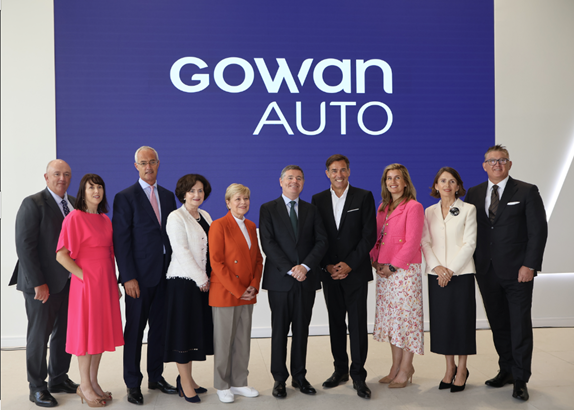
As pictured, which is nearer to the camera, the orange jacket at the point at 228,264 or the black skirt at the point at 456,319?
the orange jacket at the point at 228,264

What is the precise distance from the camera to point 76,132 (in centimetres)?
493

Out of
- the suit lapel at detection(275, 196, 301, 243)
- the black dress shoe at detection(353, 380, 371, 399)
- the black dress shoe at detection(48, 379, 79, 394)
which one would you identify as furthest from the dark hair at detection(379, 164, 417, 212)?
the black dress shoe at detection(48, 379, 79, 394)

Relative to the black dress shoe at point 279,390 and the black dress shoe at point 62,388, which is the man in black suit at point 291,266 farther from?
the black dress shoe at point 62,388

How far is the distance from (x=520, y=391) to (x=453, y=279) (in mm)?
950

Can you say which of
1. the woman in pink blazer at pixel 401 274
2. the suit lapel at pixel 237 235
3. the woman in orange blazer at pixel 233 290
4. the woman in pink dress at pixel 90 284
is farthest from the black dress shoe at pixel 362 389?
the woman in pink dress at pixel 90 284

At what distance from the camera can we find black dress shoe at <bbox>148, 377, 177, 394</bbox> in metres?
3.50

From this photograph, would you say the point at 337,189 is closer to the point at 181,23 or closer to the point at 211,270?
the point at 211,270

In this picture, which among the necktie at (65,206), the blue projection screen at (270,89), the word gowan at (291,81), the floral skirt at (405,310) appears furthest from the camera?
the word gowan at (291,81)

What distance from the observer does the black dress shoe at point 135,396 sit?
328cm

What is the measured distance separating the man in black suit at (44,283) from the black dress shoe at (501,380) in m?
3.34

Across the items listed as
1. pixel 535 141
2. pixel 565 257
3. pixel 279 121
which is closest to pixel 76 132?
pixel 279 121

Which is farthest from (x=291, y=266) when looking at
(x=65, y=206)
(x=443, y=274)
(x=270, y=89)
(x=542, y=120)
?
(x=542, y=120)

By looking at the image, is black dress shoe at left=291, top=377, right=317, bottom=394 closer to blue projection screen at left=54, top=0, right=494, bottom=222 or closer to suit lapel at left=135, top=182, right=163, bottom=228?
suit lapel at left=135, top=182, right=163, bottom=228

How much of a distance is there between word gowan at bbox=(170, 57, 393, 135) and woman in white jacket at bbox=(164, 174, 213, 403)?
2.10 meters
